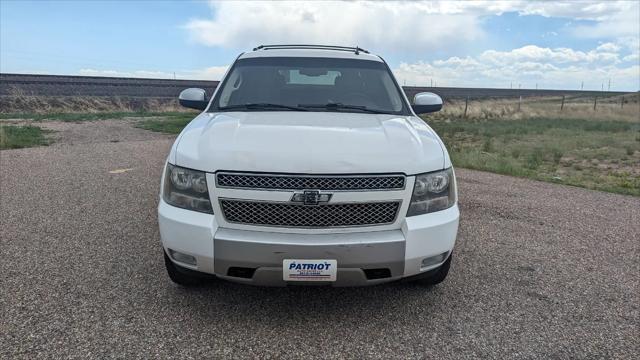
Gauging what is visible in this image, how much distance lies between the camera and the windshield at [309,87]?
3863mm

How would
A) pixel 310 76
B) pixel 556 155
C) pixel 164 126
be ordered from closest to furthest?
1. pixel 310 76
2. pixel 556 155
3. pixel 164 126

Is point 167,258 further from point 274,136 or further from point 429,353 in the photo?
point 429,353

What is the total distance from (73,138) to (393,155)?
11.3 m

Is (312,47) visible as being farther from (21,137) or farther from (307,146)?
(21,137)

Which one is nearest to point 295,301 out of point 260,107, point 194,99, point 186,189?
point 186,189

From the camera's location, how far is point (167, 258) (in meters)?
3.11

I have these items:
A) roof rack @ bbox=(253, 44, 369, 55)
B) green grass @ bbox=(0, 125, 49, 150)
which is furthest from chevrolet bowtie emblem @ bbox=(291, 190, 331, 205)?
green grass @ bbox=(0, 125, 49, 150)

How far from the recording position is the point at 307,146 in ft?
9.02

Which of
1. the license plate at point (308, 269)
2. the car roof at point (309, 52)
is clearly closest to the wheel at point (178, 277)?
the license plate at point (308, 269)

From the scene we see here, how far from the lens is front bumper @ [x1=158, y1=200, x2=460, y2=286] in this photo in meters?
2.60

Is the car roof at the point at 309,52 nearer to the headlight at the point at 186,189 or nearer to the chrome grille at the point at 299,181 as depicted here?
the headlight at the point at 186,189

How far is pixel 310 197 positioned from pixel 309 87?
1719 millimetres

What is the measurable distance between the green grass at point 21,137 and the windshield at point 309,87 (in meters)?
8.13

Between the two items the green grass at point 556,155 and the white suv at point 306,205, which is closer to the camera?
the white suv at point 306,205
